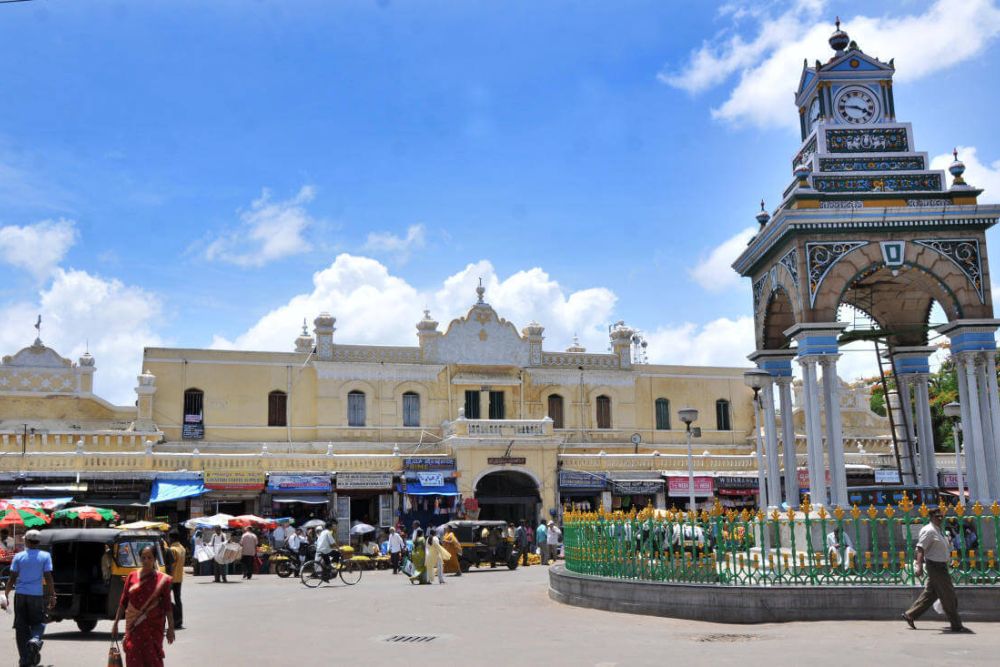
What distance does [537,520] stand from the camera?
35.2 metres

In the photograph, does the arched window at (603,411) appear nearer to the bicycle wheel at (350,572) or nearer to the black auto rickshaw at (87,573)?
the bicycle wheel at (350,572)

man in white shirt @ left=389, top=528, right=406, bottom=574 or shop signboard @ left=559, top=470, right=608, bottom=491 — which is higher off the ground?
shop signboard @ left=559, top=470, right=608, bottom=491

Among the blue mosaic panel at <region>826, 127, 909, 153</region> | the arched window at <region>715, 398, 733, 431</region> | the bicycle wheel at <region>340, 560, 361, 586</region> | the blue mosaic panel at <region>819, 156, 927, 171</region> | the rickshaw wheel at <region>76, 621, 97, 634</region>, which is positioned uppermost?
the blue mosaic panel at <region>826, 127, 909, 153</region>

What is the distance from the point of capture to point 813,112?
1930cm

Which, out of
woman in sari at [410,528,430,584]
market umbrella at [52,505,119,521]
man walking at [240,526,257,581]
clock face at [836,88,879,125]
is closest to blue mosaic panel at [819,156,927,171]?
clock face at [836,88,879,125]

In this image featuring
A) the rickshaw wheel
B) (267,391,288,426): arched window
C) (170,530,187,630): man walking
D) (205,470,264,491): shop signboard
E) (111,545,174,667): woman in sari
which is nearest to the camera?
(111,545,174,667): woman in sari

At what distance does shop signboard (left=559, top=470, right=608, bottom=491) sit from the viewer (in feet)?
115

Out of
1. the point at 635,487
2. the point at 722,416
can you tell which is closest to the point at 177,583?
the point at 635,487

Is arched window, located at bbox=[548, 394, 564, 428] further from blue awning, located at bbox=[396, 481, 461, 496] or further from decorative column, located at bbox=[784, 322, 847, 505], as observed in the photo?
decorative column, located at bbox=[784, 322, 847, 505]

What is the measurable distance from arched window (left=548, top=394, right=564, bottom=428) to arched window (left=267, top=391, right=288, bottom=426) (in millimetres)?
10178

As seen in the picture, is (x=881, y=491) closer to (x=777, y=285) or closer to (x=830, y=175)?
(x=777, y=285)

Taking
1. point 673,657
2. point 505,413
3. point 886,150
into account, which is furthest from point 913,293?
point 505,413

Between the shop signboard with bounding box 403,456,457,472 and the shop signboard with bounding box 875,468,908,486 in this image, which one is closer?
the shop signboard with bounding box 403,456,457,472

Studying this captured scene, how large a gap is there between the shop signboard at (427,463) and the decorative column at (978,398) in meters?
20.0
